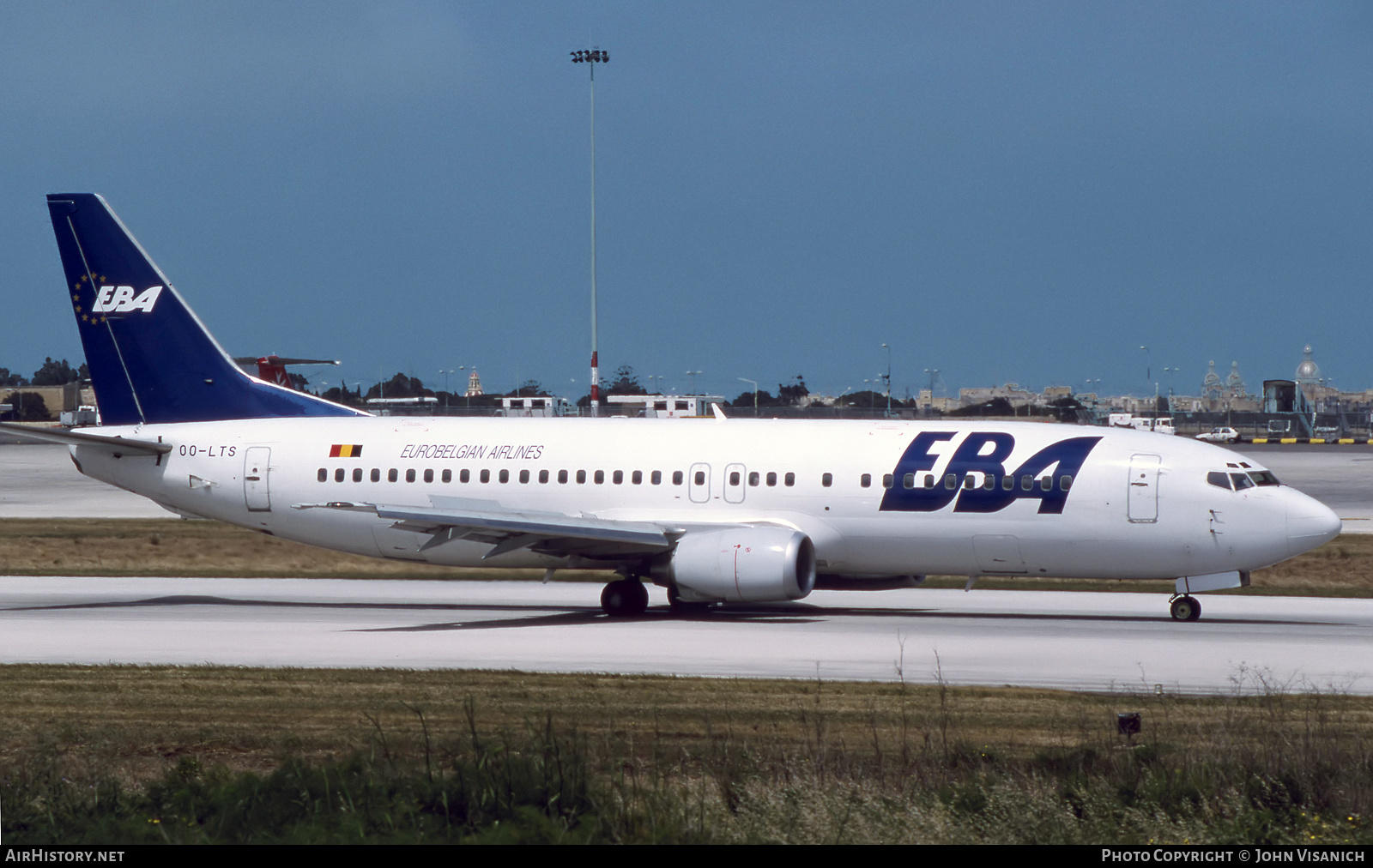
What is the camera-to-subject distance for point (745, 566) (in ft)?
86.1

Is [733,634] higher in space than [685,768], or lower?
Result: lower

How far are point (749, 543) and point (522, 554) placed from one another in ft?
16.3

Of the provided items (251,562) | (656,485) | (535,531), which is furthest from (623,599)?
(251,562)

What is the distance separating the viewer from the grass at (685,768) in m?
11.2

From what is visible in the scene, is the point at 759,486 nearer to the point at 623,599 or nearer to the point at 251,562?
the point at 623,599

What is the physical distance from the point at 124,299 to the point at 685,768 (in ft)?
74.9

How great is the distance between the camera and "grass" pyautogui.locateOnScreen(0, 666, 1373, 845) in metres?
11.2

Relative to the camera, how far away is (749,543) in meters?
26.5

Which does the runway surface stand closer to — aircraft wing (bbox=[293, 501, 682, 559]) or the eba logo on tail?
aircraft wing (bbox=[293, 501, 682, 559])

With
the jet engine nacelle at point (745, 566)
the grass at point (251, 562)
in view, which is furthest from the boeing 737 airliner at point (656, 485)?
the grass at point (251, 562)

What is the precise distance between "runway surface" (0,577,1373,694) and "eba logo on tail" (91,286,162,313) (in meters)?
6.24

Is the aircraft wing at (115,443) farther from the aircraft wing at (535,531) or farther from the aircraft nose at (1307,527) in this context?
the aircraft nose at (1307,527)
